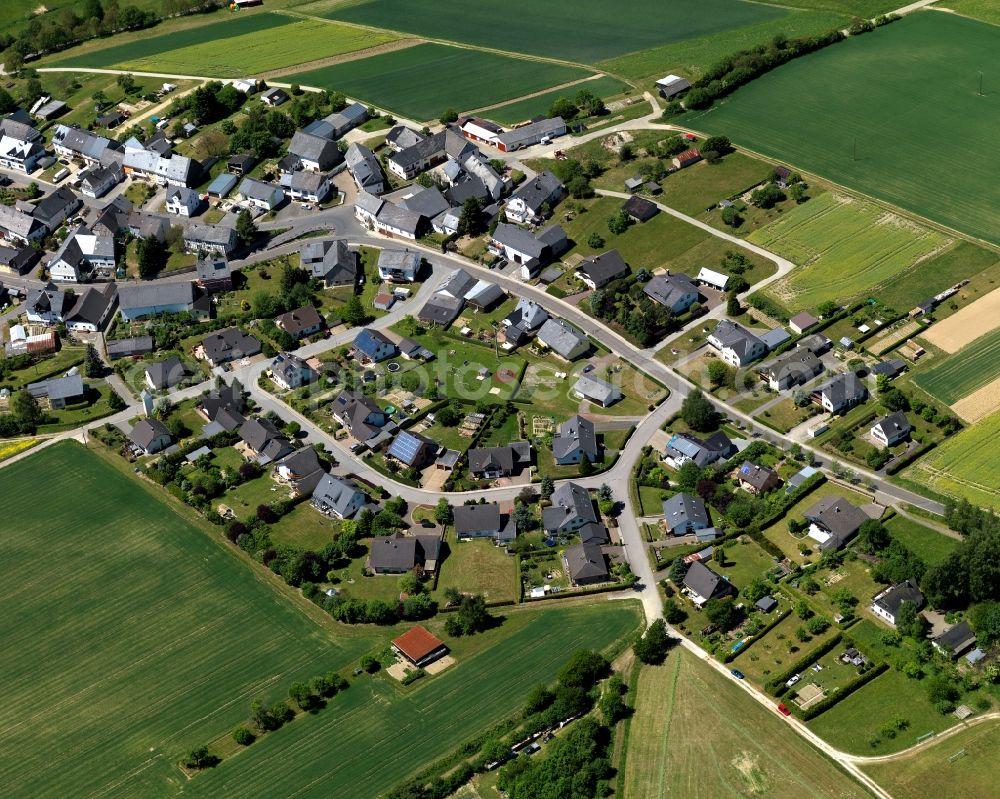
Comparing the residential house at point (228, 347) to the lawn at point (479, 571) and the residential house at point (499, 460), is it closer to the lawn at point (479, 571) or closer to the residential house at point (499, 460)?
the residential house at point (499, 460)

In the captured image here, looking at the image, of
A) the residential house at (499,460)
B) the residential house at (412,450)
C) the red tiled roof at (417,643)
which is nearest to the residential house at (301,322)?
the residential house at (412,450)

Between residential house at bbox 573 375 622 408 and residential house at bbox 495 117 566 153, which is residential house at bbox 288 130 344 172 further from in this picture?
residential house at bbox 573 375 622 408

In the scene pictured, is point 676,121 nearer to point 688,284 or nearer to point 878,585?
point 688,284

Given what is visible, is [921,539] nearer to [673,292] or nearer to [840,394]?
[840,394]

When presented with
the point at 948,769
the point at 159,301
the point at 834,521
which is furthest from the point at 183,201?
the point at 948,769

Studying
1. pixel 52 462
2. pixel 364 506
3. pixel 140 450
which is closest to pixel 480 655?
pixel 364 506

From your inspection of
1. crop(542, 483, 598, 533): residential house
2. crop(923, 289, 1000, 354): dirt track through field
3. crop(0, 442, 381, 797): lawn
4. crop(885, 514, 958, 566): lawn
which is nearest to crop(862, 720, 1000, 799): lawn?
crop(885, 514, 958, 566): lawn
